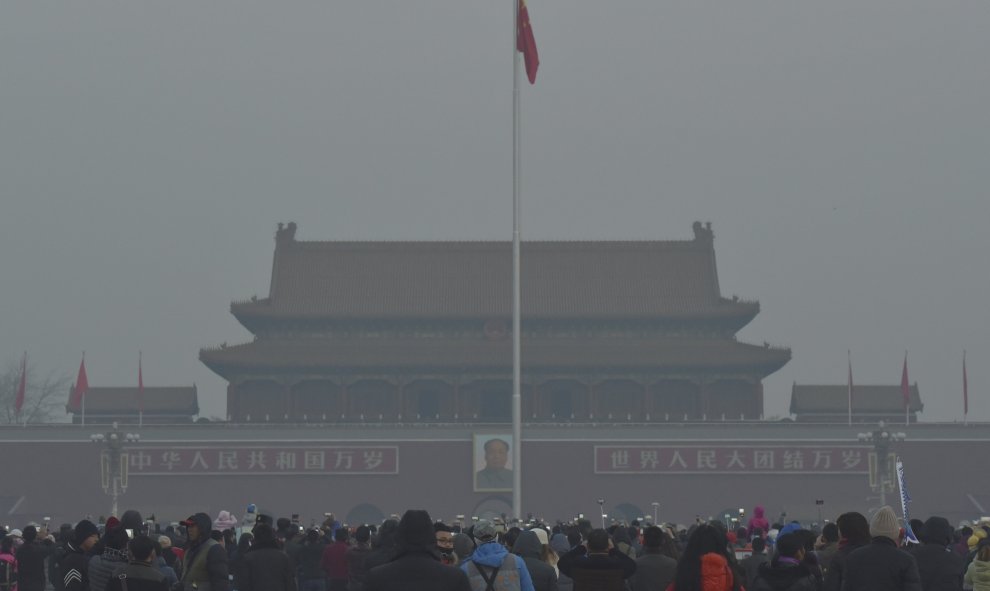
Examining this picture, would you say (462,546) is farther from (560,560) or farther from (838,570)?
(838,570)

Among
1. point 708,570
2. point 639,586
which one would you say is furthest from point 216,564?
point 708,570

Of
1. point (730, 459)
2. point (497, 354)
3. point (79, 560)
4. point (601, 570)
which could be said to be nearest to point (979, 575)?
point (601, 570)

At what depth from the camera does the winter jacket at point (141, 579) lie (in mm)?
8500

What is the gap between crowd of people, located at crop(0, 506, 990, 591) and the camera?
7.39 metres

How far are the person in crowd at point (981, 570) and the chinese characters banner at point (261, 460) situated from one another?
112 feet

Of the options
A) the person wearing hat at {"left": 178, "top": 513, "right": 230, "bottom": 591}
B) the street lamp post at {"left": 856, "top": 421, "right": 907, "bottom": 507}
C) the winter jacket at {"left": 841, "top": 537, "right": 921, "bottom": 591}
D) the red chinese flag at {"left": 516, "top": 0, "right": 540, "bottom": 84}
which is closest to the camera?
the winter jacket at {"left": 841, "top": 537, "right": 921, "bottom": 591}

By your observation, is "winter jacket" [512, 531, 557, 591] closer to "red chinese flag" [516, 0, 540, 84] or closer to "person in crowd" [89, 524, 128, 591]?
"person in crowd" [89, 524, 128, 591]

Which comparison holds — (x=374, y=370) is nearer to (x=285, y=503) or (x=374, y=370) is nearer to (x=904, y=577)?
(x=285, y=503)

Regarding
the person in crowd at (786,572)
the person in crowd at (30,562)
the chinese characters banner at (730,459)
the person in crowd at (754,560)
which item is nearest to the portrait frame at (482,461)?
the chinese characters banner at (730,459)

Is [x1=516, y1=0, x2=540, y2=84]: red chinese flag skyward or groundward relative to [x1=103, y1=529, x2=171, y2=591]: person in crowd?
skyward

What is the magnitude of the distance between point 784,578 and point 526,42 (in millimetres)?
15487

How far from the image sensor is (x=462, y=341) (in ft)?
156

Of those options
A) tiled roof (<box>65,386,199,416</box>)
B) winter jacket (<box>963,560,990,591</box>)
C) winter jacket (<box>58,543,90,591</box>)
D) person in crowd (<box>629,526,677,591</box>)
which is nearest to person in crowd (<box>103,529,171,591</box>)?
winter jacket (<box>58,543,90,591</box>)

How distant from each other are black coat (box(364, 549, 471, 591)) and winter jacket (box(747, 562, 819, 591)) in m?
1.87
